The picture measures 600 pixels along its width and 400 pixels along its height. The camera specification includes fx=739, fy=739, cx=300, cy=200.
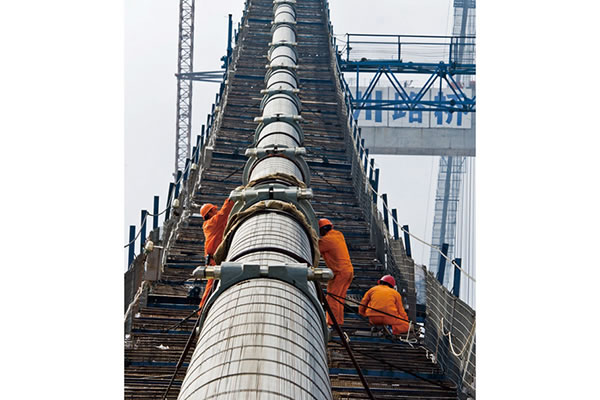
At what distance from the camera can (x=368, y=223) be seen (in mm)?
12773

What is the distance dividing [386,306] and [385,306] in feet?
0.04

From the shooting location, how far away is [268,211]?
252 inches

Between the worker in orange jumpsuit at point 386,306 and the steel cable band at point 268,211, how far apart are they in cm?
241

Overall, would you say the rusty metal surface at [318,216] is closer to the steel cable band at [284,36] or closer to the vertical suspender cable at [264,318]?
the steel cable band at [284,36]

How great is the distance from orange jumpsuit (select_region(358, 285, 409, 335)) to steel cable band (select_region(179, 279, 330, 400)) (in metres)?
4.23

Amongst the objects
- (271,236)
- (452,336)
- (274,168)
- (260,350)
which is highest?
(274,168)

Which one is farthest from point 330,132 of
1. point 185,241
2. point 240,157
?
point 185,241

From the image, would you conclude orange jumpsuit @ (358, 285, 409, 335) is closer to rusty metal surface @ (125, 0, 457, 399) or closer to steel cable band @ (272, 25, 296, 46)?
rusty metal surface @ (125, 0, 457, 399)

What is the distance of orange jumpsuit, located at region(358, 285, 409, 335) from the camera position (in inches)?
344

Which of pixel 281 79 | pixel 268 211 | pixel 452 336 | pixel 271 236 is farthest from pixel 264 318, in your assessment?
pixel 281 79

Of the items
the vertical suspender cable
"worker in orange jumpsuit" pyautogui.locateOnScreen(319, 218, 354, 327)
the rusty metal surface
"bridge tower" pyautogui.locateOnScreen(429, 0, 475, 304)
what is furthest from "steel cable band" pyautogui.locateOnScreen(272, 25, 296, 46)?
"bridge tower" pyautogui.locateOnScreen(429, 0, 475, 304)

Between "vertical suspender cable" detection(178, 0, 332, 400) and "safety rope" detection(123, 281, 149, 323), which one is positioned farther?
"safety rope" detection(123, 281, 149, 323)

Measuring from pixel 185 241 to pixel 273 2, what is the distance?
1525 cm

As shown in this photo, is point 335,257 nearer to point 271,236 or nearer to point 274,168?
point 274,168
